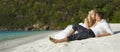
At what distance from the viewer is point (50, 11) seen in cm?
8612

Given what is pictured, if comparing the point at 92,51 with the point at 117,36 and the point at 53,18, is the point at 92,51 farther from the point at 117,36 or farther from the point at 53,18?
the point at 53,18

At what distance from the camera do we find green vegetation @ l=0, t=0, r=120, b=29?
7456 centimetres

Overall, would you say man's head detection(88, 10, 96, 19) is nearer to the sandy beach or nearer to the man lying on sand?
the man lying on sand

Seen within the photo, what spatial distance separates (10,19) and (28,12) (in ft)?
15.9

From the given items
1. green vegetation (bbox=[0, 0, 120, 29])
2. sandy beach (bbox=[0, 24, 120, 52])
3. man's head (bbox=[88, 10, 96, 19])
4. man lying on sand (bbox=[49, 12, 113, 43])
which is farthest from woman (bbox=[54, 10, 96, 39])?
green vegetation (bbox=[0, 0, 120, 29])

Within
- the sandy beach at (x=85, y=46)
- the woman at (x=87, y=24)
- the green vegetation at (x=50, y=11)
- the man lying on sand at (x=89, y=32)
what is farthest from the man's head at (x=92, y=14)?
the green vegetation at (x=50, y=11)

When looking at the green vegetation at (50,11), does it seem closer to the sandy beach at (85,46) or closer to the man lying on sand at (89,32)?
the man lying on sand at (89,32)

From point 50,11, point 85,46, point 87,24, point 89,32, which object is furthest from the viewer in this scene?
point 50,11

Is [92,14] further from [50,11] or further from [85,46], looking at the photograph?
[50,11]

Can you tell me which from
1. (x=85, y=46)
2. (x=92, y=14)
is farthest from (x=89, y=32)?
(x=85, y=46)

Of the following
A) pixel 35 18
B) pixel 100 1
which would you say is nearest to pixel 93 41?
pixel 100 1

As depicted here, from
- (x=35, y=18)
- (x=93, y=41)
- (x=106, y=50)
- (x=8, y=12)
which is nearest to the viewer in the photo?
(x=106, y=50)

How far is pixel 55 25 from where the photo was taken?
77562 mm

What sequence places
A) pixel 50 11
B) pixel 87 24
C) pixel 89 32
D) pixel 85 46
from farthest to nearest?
pixel 50 11
pixel 87 24
pixel 89 32
pixel 85 46
